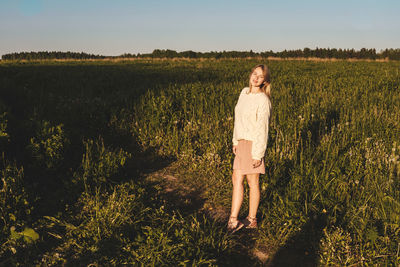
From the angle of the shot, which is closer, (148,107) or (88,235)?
(88,235)

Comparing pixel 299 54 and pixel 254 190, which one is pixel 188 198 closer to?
pixel 254 190

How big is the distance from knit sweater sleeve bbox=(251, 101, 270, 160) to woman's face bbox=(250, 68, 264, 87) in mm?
273

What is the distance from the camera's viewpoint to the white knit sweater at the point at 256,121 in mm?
2912

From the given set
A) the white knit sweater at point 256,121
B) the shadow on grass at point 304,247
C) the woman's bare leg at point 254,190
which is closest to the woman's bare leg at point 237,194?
A: the woman's bare leg at point 254,190

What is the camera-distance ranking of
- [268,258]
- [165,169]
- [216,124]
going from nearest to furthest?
[268,258], [165,169], [216,124]

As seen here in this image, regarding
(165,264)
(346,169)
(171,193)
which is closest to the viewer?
(165,264)

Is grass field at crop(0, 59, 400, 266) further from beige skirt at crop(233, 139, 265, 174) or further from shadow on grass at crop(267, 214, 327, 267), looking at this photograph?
beige skirt at crop(233, 139, 265, 174)

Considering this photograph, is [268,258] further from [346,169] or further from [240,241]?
[346,169]

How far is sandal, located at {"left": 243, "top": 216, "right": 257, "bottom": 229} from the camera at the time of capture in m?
3.27

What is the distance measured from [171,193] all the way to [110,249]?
1.41m

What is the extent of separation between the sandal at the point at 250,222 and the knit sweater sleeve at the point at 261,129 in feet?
2.82

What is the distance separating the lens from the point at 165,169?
4.95 metres

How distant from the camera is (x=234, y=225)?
3.21 metres

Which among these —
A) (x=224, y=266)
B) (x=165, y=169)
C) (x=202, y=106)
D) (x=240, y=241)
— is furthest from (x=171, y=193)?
(x=202, y=106)
